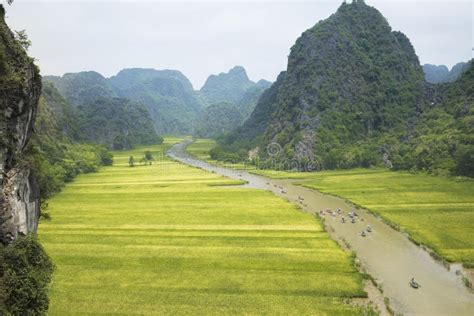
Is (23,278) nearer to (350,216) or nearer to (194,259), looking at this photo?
(194,259)

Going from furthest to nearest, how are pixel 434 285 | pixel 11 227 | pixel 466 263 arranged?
pixel 466 263
pixel 434 285
pixel 11 227

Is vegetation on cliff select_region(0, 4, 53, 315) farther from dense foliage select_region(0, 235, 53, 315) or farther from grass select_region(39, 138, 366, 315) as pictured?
grass select_region(39, 138, 366, 315)

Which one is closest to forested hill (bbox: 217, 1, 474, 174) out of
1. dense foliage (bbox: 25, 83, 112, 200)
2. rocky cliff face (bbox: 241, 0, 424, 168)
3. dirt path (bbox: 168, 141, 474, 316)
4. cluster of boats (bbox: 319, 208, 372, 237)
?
rocky cliff face (bbox: 241, 0, 424, 168)

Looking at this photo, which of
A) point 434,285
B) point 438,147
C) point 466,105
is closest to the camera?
point 434,285

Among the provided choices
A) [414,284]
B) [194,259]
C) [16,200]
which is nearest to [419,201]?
[414,284]

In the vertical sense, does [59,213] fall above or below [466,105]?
below

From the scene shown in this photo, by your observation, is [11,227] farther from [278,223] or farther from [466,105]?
[466,105]

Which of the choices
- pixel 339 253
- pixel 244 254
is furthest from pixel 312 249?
pixel 244 254
